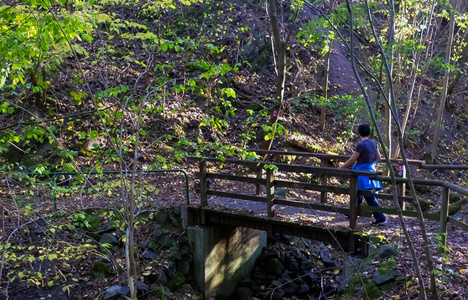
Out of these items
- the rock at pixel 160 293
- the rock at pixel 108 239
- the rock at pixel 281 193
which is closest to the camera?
the rock at pixel 160 293

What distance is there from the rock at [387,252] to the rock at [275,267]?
3.92m

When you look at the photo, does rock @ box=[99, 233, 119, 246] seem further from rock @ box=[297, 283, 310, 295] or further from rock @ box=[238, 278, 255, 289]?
rock @ box=[297, 283, 310, 295]

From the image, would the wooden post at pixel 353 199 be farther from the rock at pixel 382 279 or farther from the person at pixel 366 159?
the rock at pixel 382 279

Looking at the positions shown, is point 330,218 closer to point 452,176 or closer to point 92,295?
point 92,295

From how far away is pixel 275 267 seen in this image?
359 inches

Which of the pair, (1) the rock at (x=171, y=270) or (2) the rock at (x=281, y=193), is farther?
(2) the rock at (x=281, y=193)

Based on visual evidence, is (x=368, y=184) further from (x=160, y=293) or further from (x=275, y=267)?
(x=160, y=293)

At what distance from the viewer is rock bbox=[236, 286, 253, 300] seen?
8688mm

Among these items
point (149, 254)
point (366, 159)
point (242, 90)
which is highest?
point (242, 90)

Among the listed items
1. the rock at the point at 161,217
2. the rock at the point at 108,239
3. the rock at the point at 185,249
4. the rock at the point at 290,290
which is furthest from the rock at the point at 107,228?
the rock at the point at 290,290

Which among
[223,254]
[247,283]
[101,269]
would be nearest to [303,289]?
[247,283]

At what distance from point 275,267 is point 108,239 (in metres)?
4.22

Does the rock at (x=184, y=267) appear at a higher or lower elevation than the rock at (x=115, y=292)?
lower

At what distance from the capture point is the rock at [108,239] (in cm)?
757
